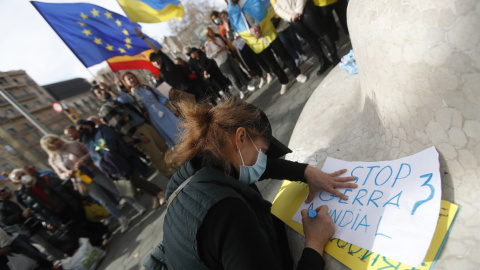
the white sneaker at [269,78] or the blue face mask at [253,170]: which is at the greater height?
the blue face mask at [253,170]

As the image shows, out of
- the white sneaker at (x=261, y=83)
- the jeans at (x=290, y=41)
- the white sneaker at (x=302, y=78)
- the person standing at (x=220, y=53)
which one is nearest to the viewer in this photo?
the white sneaker at (x=302, y=78)

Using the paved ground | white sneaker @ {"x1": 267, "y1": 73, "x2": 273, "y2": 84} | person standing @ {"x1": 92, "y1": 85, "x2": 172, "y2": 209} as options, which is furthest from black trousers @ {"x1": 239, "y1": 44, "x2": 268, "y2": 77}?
person standing @ {"x1": 92, "y1": 85, "x2": 172, "y2": 209}

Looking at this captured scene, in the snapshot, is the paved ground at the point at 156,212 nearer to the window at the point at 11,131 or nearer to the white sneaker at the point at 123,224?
the white sneaker at the point at 123,224

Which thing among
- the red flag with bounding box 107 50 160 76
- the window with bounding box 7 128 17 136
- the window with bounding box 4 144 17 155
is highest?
the window with bounding box 7 128 17 136

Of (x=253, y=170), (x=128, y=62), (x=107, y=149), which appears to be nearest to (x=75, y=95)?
(x=128, y=62)

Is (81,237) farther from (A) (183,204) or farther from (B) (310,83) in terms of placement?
(B) (310,83)

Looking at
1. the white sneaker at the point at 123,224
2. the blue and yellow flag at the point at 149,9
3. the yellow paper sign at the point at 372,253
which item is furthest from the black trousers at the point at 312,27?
the white sneaker at the point at 123,224

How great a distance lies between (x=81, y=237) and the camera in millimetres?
3674

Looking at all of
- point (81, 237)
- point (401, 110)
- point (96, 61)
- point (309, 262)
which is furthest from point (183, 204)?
point (96, 61)

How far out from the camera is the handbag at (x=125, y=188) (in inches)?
Answer: 136

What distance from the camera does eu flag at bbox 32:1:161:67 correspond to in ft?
12.3

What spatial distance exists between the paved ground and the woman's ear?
1.54 metres

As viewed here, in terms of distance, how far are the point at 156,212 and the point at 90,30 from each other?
10.8 ft

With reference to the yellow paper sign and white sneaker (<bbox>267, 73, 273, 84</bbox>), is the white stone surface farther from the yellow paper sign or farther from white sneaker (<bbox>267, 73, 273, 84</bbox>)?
white sneaker (<bbox>267, 73, 273, 84</bbox>)
